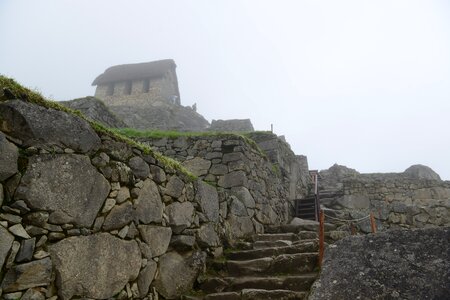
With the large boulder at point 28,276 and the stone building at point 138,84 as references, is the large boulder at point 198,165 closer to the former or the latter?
the large boulder at point 28,276

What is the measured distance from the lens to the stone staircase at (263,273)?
3992 millimetres

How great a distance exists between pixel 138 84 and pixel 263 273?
3185cm

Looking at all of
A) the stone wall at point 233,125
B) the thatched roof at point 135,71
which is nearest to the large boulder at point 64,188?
the stone wall at point 233,125

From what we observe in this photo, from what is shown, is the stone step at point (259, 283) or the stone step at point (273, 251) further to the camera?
the stone step at point (273, 251)

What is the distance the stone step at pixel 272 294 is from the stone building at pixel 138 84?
29527mm

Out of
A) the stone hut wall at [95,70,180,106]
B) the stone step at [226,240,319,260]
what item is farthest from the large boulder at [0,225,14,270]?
the stone hut wall at [95,70,180,106]

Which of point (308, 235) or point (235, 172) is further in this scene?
point (235, 172)

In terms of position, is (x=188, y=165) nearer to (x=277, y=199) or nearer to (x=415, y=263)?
(x=277, y=199)

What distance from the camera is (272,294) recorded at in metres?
3.89

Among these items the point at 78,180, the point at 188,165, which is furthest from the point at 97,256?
the point at 188,165

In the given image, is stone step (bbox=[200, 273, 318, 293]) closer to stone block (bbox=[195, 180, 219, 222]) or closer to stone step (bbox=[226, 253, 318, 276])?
stone step (bbox=[226, 253, 318, 276])

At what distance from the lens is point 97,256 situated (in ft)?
9.65

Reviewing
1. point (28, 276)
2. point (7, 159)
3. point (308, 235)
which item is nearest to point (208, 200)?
point (308, 235)

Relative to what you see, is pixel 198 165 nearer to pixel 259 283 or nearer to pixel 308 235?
pixel 308 235
